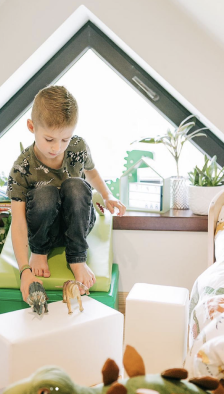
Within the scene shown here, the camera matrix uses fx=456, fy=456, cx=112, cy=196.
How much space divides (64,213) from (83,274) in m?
0.20

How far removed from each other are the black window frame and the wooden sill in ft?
1.16

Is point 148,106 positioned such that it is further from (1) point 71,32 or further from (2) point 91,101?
(1) point 71,32

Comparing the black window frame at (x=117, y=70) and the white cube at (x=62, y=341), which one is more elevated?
the black window frame at (x=117, y=70)

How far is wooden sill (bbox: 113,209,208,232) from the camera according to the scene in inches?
Result: 69.2

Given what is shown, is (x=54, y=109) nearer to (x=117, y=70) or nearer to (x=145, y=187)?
(x=145, y=187)

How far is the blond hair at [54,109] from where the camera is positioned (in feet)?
4.17

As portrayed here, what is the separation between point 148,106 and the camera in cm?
204

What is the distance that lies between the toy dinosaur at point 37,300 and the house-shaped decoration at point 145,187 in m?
0.73

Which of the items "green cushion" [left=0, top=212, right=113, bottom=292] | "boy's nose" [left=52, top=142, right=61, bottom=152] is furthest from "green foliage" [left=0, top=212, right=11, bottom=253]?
"boy's nose" [left=52, top=142, right=61, bottom=152]

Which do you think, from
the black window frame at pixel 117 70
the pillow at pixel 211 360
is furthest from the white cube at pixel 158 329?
the black window frame at pixel 117 70

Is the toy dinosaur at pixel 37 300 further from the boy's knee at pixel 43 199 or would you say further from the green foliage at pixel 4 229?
the green foliage at pixel 4 229

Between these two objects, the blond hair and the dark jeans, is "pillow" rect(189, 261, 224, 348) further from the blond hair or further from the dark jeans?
the blond hair

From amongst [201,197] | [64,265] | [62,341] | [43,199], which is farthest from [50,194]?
[201,197]

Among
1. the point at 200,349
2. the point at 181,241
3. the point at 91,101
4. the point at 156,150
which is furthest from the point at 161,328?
the point at 91,101
